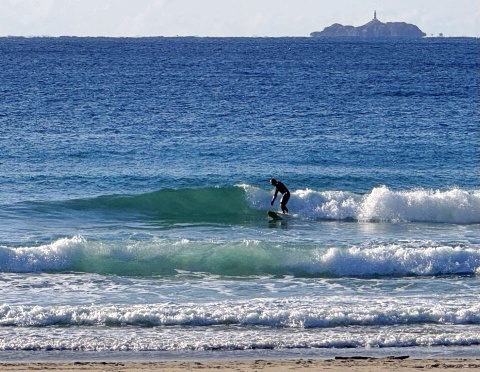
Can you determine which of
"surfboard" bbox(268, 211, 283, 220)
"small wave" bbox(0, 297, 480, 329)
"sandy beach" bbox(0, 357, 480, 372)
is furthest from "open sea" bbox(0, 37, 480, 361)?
"sandy beach" bbox(0, 357, 480, 372)

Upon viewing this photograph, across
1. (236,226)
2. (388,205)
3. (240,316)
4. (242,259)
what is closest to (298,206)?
(236,226)

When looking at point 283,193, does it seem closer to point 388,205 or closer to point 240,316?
point 388,205

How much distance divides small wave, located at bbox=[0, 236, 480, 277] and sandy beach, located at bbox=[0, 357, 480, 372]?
21.0 feet

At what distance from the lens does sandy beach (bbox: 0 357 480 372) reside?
12930mm

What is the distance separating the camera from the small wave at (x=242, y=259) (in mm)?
20062

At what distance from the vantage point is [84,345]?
1446 cm

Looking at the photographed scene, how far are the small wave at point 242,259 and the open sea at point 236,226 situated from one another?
0.05 m

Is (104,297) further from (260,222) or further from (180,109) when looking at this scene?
(180,109)

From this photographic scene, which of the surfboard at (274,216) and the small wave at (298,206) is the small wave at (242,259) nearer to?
the surfboard at (274,216)

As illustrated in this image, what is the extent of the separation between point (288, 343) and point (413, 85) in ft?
163

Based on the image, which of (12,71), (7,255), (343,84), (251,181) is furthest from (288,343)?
(12,71)

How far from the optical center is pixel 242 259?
68.2 feet

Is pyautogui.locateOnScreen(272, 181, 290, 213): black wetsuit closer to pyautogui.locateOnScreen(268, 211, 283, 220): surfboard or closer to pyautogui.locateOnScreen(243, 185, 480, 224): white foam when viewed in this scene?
pyautogui.locateOnScreen(268, 211, 283, 220): surfboard

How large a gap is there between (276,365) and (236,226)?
12704mm
